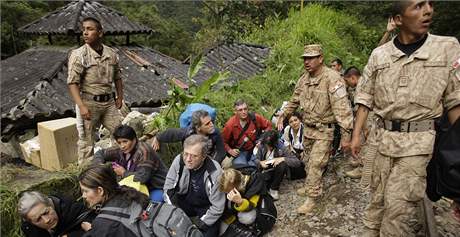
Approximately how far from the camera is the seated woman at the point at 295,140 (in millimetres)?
5020

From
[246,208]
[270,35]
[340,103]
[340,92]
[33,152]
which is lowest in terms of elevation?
[246,208]

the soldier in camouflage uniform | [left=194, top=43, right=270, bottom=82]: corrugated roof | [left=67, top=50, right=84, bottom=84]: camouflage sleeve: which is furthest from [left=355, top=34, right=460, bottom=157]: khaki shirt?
[left=194, top=43, right=270, bottom=82]: corrugated roof

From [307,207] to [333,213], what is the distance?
31cm

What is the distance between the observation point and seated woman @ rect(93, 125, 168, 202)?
3848 mm

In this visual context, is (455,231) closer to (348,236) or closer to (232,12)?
(348,236)

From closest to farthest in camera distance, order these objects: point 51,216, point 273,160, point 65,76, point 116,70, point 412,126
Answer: point 412,126 → point 51,216 → point 116,70 → point 273,160 → point 65,76

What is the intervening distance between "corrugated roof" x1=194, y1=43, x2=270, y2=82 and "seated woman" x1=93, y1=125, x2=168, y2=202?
5053 millimetres

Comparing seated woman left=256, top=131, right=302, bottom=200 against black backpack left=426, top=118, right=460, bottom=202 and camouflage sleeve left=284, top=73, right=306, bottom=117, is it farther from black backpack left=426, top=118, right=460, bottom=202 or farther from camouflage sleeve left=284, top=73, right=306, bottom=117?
black backpack left=426, top=118, right=460, bottom=202

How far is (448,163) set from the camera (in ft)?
7.41

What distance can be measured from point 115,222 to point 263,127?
270 centimetres

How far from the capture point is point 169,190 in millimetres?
3844

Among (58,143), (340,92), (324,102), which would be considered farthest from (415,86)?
(58,143)

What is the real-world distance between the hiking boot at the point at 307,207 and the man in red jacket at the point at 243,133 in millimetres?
904

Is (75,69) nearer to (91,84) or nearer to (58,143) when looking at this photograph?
(91,84)
